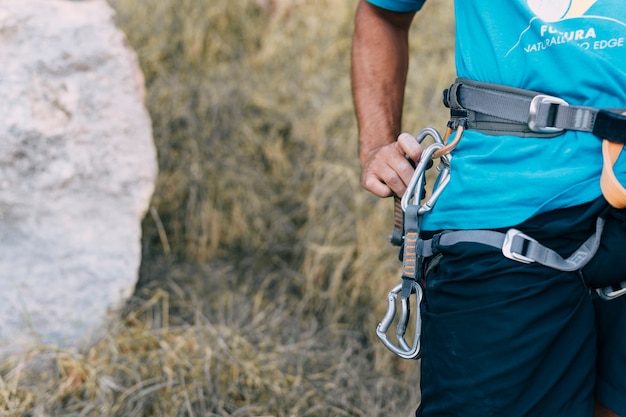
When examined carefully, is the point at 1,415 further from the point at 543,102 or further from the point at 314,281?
A: the point at 543,102

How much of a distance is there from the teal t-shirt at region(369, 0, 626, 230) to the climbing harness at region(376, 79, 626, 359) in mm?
22

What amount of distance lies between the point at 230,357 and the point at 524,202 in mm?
1692

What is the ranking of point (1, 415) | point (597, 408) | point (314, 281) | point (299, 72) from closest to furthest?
point (597, 408)
point (1, 415)
point (314, 281)
point (299, 72)

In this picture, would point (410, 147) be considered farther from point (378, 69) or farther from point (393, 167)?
point (378, 69)

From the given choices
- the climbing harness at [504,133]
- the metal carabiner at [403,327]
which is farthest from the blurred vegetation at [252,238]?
the climbing harness at [504,133]

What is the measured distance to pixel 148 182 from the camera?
313cm

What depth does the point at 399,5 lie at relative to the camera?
1871 millimetres

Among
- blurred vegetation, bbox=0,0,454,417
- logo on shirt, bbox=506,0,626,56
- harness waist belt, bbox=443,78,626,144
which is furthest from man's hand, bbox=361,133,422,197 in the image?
blurred vegetation, bbox=0,0,454,417

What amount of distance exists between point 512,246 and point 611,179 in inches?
8.1

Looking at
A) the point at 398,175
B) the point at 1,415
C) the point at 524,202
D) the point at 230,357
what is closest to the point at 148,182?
the point at 230,357

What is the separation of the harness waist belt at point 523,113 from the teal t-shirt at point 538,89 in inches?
0.8

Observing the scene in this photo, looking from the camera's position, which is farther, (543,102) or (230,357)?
(230,357)

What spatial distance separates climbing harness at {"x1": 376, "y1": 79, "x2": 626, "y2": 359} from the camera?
4.38ft

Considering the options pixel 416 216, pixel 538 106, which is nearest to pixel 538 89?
pixel 538 106
